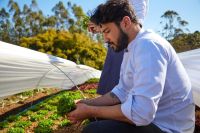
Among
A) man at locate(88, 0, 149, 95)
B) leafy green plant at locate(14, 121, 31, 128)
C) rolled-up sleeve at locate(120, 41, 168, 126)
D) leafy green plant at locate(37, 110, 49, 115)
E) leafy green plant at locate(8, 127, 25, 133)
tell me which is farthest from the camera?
leafy green plant at locate(37, 110, 49, 115)

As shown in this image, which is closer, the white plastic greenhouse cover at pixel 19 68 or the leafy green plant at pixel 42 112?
the white plastic greenhouse cover at pixel 19 68

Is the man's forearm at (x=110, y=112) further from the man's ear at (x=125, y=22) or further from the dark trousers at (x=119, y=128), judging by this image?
the man's ear at (x=125, y=22)

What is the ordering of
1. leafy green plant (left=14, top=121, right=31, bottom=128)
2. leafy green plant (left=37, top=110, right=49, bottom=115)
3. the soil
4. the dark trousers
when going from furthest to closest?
leafy green plant (left=37, top=110, right=49, bottom=115) < leafy green plant (left=14, top=121, right=31, bottom=128) < the soil < the dark trousers

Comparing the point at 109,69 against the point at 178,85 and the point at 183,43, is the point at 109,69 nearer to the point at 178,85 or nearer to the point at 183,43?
the point at 178,85

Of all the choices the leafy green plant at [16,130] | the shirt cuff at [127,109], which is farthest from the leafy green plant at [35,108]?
the shirt cuff at [127,109]

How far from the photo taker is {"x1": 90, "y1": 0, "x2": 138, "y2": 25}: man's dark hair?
2.39 metres

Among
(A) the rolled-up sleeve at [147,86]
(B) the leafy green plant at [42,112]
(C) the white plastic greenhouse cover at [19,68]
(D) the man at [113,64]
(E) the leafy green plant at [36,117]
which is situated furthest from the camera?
(B) the leafy green plant at [42,112]

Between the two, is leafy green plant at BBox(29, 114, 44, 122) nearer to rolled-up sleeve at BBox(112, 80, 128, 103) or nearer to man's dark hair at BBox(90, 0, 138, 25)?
rolled-up sleeve at BBox(112, 80, 128, 103)

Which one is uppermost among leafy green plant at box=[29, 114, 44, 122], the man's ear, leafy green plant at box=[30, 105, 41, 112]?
the man's ear

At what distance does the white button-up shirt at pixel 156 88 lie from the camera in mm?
2137

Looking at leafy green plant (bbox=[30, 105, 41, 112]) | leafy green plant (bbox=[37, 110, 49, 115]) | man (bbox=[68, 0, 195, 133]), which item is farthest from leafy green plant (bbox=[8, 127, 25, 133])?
man (bbox=[68, 0, 195, 133])

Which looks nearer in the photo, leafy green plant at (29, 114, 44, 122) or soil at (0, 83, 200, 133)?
soil at (0, 83, 200, 133)

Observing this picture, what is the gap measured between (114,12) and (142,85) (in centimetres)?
51

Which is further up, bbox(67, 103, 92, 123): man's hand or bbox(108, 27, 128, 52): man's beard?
bbox(108, 27, 128, 52): man's beard
